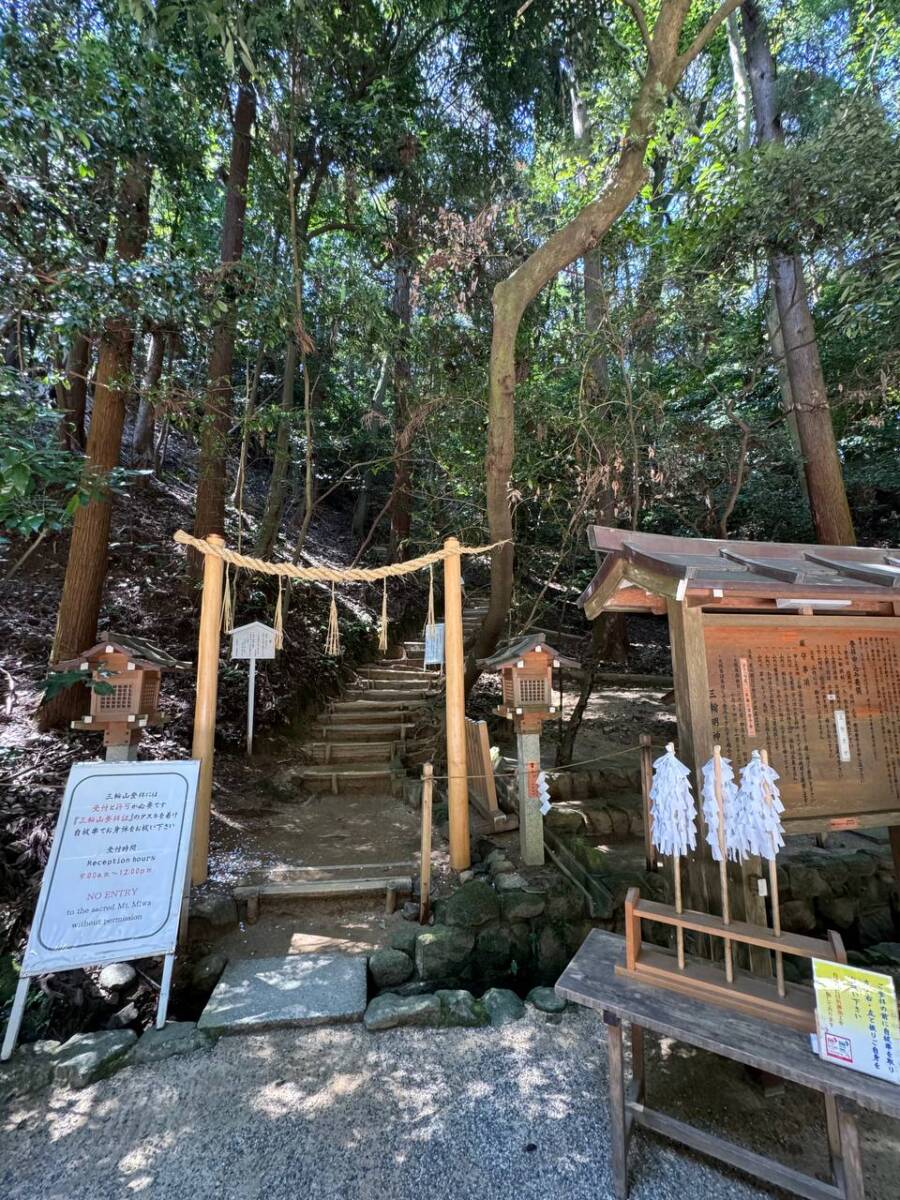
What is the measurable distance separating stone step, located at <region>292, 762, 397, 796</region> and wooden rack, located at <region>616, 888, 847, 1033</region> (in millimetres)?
4769

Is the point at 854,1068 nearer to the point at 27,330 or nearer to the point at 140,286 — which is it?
the point at 140,286

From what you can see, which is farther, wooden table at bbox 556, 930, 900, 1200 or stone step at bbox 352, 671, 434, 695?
stone step at bbox 352, 671, 434, 695

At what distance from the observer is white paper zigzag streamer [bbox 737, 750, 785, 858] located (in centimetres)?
219

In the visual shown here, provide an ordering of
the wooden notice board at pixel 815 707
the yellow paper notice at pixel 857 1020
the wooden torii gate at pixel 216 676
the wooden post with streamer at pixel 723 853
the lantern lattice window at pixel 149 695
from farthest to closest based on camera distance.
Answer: the wooden torii gate at pixel 216 676
the lantern lattice window at pixel 149 695
the wooden notice board at pixel 815 707
the wooden post with streamer at pixel 723 853
the yellow paper notice at pixel 857 1020

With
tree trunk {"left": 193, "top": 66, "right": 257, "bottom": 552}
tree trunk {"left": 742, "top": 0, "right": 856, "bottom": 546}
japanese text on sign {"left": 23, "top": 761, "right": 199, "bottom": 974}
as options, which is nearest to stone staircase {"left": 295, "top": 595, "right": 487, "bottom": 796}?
tree trunk {"left": 193, "top": 66, "right": 257, "bottom": 552}

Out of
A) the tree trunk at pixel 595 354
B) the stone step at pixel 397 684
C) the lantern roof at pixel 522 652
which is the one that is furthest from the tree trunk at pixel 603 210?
the stone step at pixel 397 684

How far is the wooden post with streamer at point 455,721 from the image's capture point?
434cm

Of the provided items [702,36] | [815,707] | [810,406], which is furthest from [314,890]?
[810,406]

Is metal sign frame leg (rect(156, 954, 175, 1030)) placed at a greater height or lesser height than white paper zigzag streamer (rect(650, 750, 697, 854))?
lesser

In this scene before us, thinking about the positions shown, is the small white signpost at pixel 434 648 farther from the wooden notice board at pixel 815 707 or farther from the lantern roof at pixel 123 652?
the wooden notice board at pixel 815 707

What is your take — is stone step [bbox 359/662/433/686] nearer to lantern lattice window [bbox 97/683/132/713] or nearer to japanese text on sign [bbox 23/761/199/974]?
lantern lattice window [bbox 97/683/132/713]

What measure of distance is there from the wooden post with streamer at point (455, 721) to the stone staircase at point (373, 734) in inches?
91.0

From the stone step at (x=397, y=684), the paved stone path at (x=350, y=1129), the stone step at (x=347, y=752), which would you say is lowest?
the paved stone path at (x=350, y=1129)

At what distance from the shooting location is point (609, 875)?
173 inches
